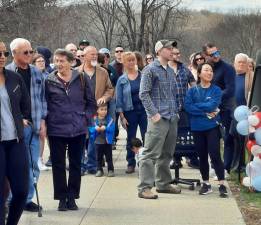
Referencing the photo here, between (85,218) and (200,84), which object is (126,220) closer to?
(85,218)

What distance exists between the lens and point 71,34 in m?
35.2

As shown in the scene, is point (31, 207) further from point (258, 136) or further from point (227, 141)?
point (227, 141)

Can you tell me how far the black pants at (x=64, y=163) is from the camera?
743 cm

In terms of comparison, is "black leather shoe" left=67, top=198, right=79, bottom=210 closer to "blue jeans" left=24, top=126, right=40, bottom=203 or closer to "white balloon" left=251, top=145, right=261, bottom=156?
"blue jeans" left=24, top=126, right=40, bottom=203

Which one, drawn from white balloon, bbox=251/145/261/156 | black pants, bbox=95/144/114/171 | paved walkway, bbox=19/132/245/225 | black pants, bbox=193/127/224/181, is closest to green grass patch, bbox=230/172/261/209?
paved walkway, bbox=19/132/245/225

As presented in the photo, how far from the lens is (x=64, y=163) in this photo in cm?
747

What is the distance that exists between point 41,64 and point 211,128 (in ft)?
10.8

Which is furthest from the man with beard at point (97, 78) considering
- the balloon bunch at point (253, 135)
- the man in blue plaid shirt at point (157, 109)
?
the balloon bunch at point (253, 135)

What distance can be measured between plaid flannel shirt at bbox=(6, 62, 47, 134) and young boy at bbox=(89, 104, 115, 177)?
8.61 feet

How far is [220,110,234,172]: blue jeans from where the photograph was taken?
994cm

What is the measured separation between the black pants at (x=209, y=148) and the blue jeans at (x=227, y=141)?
4.85 ft

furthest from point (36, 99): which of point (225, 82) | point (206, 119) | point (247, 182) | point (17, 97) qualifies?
point (225, 82)

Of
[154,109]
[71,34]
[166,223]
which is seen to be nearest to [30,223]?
[166,223]

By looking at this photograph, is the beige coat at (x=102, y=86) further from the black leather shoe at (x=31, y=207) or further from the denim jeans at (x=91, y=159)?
the black leather shoe at (x=31, y=207)
